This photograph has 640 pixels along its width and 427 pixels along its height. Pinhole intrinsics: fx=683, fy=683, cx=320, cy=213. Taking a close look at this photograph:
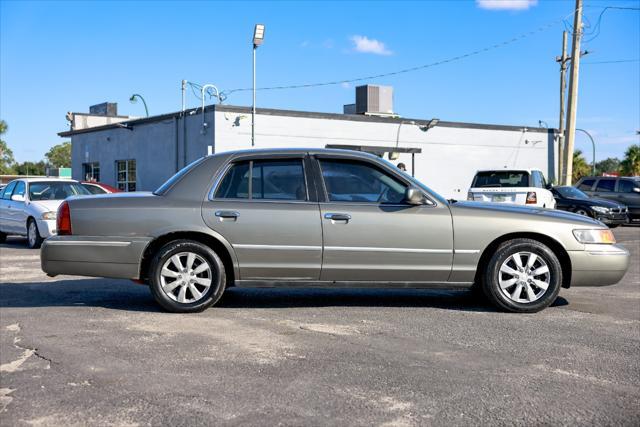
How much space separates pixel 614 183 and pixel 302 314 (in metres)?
20.0

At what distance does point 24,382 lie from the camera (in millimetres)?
4281

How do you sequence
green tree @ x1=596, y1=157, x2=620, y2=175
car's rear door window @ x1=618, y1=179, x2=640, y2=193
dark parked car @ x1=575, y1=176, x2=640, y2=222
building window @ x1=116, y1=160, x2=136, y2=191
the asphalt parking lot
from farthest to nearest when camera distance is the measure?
green tree @ x1=596, y1=157, x2=620, y2=175 < building window @ x1=116, y1=160, x2=136, y2=191 < car's rear door window @ x1=618, y1=179, x2=640, y2=193 < dark parked car @ x1=575, y1=176, x2=640, y2=222 < the asphalt parking lot

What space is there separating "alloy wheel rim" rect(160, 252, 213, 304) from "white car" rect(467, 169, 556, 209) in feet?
36.4

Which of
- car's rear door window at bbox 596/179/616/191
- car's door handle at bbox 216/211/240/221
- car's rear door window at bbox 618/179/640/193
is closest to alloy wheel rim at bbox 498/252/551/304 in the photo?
car's door handle at bbox 216/211/240/221

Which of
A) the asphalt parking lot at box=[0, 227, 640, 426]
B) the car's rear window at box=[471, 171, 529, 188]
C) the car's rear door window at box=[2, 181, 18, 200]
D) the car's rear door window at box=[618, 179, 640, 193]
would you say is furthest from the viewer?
the car's rear door window at box=[618, 179, 640, 193]

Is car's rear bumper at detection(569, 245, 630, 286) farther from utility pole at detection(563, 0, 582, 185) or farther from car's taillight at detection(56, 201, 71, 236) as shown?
utility pole at detection(563, 0, 582, 185)

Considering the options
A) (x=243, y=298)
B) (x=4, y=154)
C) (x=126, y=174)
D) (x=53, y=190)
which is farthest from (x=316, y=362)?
(x=4, y=154)

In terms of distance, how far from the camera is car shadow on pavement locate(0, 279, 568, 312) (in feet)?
23.0

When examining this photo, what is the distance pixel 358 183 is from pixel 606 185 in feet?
64.4

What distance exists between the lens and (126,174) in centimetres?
3234

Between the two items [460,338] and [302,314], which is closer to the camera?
[460,338]

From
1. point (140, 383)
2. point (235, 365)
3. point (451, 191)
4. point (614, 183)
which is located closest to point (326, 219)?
point (235, 365)

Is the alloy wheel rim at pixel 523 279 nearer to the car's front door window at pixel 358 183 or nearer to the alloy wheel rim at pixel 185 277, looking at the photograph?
the car's front door window at pixel 358 183

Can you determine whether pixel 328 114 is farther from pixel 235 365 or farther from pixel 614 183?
pixel 235 365
